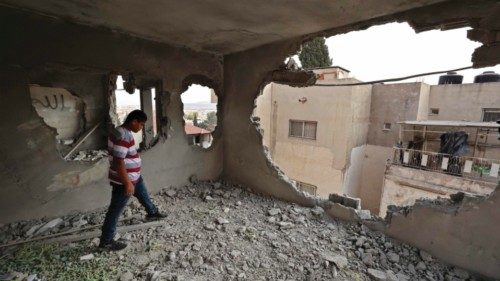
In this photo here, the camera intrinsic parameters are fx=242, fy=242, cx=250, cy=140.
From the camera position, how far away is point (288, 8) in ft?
8.50

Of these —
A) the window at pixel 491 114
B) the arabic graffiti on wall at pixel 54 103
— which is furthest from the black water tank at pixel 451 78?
the arabic graffiti on wall at pixel 54 103

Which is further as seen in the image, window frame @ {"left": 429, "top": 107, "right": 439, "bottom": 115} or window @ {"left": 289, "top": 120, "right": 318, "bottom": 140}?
window frame @ {"left": 429, "top": 107, "right": 439, "bottom": 115}

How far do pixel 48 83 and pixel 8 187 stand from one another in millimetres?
3891

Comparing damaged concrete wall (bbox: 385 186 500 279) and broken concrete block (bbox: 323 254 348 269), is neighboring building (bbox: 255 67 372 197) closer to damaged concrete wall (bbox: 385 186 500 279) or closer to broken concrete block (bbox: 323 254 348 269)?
damaged concrete wall (bbox: 385 186 500 279)

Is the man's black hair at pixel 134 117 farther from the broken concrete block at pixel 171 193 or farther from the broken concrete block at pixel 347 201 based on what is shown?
the broken concrete block at pixel 347 201

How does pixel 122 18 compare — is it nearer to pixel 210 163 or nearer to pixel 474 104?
pixel 210 163

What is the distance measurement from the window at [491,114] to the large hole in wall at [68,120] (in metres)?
14.2

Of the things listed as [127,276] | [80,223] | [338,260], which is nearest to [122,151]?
[127,276]

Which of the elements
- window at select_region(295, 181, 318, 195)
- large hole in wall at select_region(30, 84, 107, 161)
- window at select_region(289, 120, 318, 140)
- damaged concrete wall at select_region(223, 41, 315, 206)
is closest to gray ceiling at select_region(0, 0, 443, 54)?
damaged concrete wall at select_region(223, 41, 315, 206)

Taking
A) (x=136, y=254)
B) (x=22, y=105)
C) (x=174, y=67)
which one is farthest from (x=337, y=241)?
(x=22, y=105)

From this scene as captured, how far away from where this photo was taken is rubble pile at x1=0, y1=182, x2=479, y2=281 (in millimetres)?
2473

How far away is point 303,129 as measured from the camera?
11320 millimetres

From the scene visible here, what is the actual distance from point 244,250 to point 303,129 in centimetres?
904

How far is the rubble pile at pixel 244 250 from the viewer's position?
8.11 feet
